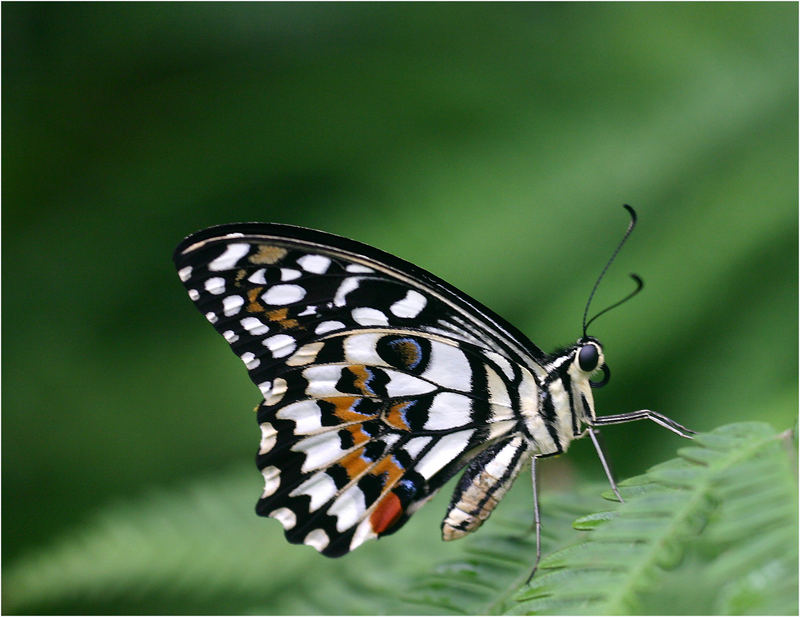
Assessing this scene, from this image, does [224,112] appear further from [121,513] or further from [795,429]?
[795,429]

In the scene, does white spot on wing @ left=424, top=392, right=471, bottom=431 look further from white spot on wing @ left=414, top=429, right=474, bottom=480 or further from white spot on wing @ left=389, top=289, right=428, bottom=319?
white spot on wing @ left=389, top=289, right=428, bottom=319

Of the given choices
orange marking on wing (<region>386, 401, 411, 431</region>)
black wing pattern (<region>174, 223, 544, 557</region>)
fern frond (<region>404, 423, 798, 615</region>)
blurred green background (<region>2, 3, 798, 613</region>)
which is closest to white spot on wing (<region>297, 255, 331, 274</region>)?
black wing pattern (<region>174, 223, 544, 557</region>)

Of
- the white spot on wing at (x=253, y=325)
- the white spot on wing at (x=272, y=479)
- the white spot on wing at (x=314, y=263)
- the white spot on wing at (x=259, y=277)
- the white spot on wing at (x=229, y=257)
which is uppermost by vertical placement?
the white spot on wing at (x=229, y=257)

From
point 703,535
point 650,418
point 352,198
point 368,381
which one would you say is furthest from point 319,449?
point 352,198

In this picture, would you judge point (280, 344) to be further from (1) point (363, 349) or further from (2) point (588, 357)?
(2) point (588, 357)

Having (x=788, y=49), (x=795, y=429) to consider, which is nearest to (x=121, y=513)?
(x=795, y=429)

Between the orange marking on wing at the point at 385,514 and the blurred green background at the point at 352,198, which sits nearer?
the orange marking on wing at the point at 385,514

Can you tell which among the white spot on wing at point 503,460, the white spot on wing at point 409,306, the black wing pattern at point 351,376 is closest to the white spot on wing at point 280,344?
the black wing pattern at point 351,376

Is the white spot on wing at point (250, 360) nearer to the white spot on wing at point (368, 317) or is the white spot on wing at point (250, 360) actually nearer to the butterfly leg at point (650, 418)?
the white spot on wing at point (368, 317)
